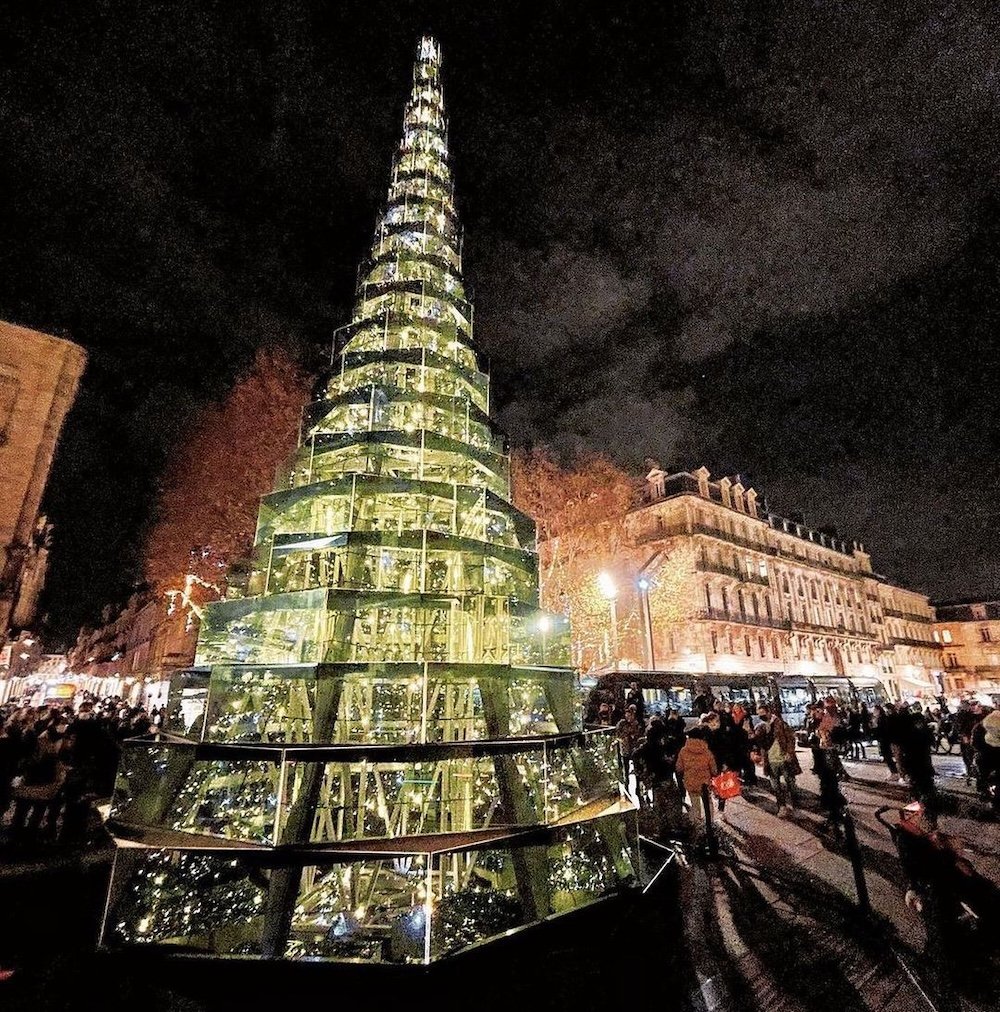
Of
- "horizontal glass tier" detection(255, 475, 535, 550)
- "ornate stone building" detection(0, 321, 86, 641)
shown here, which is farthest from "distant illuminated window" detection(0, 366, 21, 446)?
"horizontal glass tier" detection(255, 475, 535, 550)

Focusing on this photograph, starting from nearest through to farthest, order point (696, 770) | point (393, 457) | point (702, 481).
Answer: point (393, 457), point (696, 770), point (702, 481)

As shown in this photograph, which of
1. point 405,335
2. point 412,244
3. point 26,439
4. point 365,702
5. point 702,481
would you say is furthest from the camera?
point 702,481

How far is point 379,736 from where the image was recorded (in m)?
6.23

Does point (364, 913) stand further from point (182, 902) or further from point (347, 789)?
point (182, 902)

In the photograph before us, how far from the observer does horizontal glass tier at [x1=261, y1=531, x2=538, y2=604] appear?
6723 mm

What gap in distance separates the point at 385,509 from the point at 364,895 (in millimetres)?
4842

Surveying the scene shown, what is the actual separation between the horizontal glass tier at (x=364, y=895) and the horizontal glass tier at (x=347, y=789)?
30 centimetres

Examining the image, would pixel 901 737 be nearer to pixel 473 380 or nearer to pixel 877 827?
pixel 877 827

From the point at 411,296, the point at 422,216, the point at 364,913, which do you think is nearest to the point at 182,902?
the point at 364,913

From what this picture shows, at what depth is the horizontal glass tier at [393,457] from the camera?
774 centimetres

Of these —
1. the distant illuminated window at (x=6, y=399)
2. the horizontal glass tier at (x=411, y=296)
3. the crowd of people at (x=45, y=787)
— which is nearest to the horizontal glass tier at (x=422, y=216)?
the horizontal glass tier at (x=411, y=296)

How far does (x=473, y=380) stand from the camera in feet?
31.1

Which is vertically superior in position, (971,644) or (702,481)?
(702,481)

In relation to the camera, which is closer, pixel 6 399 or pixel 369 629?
pixel 369 629
